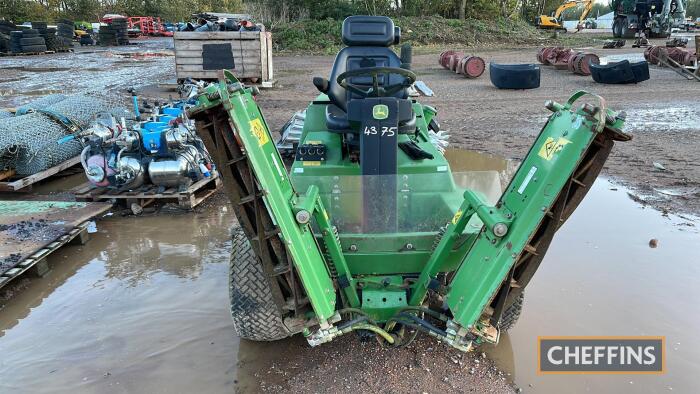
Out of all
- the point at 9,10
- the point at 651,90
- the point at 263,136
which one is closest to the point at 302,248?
the point at 263,136

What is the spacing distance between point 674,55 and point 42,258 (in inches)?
676

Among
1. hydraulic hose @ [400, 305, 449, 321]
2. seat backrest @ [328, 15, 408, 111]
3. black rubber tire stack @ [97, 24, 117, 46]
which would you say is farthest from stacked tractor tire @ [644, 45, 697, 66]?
black rubber tire stack @ [97, 24, 117, 46]

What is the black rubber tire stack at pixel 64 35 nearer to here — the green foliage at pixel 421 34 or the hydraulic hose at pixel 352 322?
the green foliage at pixel 421 34

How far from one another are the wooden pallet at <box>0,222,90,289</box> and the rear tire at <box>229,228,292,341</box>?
2.01 m

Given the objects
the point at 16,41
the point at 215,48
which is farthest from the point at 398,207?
the point at 16,41

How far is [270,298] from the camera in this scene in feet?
10.3

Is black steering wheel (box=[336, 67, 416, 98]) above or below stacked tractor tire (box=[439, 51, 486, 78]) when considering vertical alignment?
above

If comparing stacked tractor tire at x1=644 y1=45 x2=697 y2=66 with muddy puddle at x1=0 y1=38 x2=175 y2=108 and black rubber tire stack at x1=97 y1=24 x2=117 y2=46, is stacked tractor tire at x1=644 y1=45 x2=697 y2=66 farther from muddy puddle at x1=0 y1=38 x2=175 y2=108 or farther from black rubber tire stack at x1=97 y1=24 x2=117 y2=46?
black rubber tire stack at x1=97 y1=24 x2=117 y2=46

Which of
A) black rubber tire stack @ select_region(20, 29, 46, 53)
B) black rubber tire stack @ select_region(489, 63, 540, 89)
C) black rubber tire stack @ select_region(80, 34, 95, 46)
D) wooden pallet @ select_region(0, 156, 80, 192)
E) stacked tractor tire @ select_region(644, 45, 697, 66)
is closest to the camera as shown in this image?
wooden pallet @ select_region(0, 156, 80, 192)

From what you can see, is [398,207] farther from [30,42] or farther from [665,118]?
[30,42]

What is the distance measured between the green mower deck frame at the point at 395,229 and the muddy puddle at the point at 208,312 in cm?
57

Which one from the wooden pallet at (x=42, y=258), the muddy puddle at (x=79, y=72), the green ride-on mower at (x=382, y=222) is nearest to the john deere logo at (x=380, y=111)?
the green ride-on mower at (x=382, y=222)

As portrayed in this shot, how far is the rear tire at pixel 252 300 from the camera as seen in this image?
3160 millimetres

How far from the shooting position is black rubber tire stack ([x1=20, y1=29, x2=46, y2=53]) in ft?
78.0
